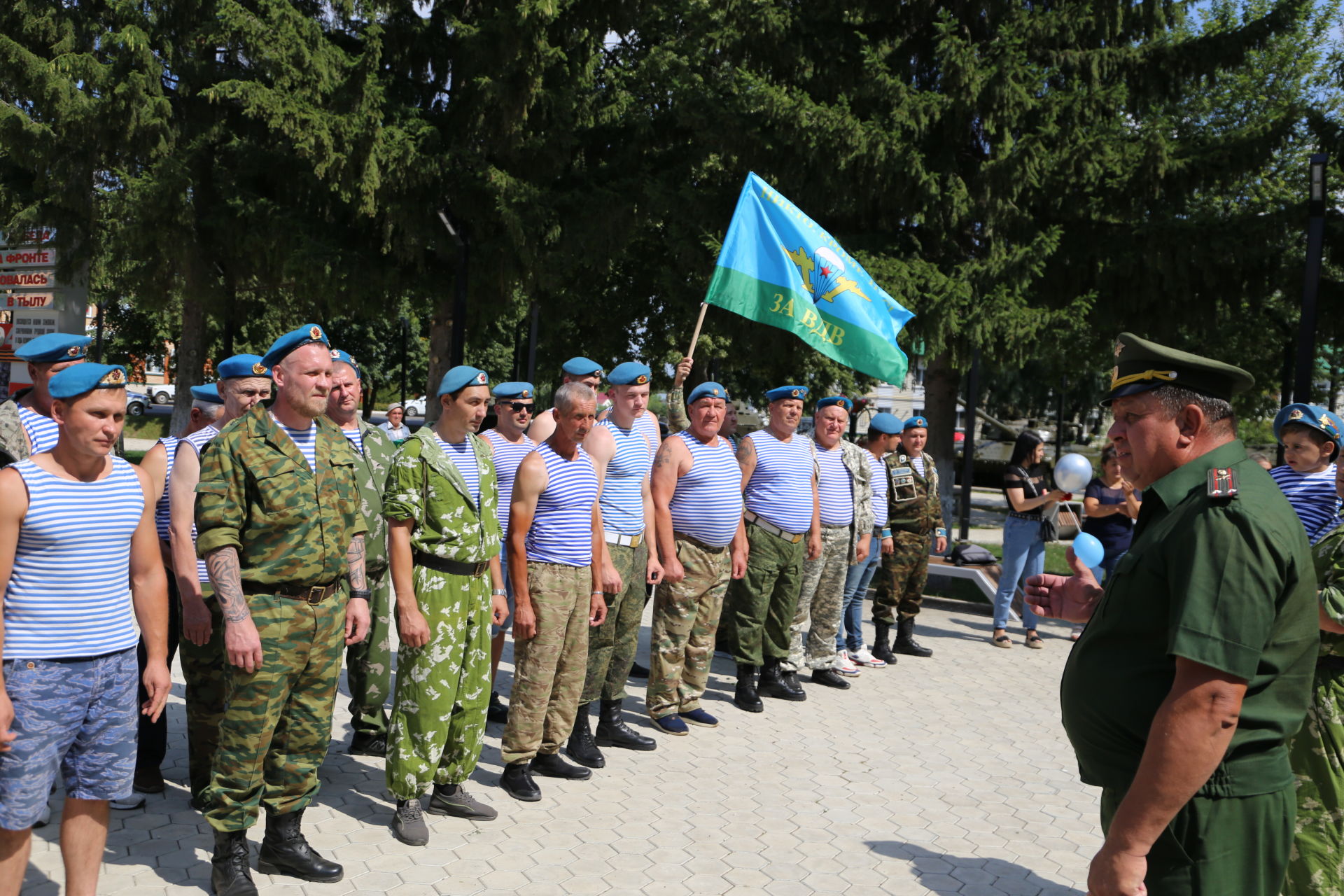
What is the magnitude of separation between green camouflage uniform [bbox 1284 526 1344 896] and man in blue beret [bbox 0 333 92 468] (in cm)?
454

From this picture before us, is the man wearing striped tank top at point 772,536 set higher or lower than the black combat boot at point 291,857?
higher

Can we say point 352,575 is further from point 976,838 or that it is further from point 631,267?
point 631,267

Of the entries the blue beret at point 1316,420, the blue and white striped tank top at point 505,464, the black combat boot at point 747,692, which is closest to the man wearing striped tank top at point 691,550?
the black combat boot at point 747,692

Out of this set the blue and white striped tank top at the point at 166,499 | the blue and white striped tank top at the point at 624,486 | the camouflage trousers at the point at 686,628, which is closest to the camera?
the blue and white striped tank top at the point at 166,499

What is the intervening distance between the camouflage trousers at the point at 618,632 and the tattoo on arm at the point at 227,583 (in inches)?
92.4

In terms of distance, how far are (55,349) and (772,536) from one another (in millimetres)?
4498

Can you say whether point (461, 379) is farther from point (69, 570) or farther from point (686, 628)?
point (686, 628)

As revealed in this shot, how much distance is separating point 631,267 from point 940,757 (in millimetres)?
16528

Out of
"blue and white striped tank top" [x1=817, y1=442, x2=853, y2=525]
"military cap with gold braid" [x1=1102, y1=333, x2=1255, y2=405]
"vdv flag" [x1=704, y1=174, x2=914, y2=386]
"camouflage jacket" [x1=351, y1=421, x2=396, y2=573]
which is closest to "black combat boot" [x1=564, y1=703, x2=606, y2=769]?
"camouflage jacket" [x1=351, y1=421, x2=396, y2=573]

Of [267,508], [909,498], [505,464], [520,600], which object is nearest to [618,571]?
[520,600]

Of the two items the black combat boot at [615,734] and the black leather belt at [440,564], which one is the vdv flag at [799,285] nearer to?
the black combat boot at [615,734]

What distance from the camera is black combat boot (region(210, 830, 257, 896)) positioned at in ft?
13.2

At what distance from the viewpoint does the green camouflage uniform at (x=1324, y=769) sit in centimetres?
361

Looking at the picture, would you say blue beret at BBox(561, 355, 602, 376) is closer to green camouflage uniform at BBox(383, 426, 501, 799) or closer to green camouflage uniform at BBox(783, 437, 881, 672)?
green camouflage uniform at BBox(383, 426, 501, 799)
